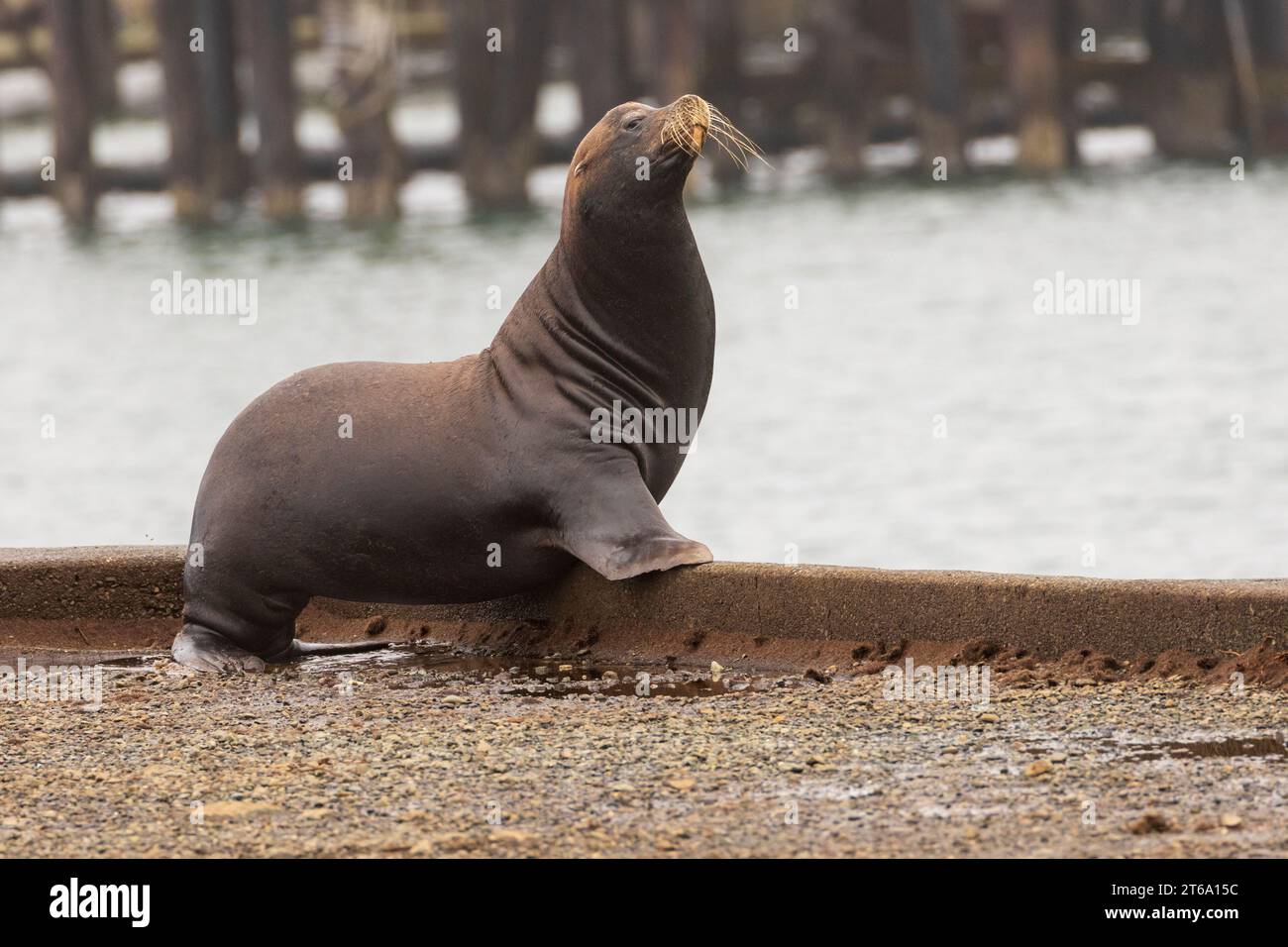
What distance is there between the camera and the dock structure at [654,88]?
26.4 meters

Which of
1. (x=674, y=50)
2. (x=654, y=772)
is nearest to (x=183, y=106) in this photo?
(x=674, y=50)

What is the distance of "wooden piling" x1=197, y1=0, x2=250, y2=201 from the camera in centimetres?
2780

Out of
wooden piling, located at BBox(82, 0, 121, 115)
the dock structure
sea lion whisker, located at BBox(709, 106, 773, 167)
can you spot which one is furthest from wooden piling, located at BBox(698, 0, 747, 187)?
sea lion whisker, located at BBox(709, 106, 773, 167)

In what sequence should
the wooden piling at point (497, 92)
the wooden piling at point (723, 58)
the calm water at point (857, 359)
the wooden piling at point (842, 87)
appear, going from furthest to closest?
the wooden piling at point (723, 58) < the wooden piling at point (842, 87) < the wooden piling at point (497, 92) < the calm water at point (857, 359)

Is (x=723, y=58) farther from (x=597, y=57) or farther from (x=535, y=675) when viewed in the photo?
(x=535, y=675)

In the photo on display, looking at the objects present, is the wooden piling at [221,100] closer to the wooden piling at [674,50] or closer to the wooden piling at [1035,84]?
the wooden piling at [674,50]

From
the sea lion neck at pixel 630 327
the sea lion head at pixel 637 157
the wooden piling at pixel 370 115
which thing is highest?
the wooden piling at pixel 370 115

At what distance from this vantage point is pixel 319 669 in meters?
7.49

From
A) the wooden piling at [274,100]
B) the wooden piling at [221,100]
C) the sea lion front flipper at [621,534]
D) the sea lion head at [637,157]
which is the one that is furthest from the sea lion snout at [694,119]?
the wooden piling at [221,100]

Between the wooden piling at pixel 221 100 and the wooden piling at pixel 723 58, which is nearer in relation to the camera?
the wooden piling at pixel 221 100

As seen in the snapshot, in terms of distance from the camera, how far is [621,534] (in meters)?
7.20

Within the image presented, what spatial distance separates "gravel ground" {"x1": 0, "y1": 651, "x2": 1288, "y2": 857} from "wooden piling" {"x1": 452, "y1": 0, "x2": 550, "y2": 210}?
763 inches

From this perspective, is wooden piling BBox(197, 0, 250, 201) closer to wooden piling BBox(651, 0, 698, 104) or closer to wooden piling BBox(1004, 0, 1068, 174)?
wooden piling BBox(651, 0, 698, 104)

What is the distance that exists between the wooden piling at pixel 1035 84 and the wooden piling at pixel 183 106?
30.7ft
